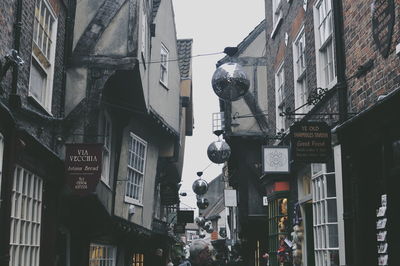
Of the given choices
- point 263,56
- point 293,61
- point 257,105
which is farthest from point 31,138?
point 263,56

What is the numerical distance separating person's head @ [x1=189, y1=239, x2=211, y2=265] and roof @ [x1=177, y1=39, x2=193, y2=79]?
16.8 metres

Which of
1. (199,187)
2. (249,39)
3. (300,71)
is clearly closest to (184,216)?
(199,187)

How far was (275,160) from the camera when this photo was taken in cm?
1149

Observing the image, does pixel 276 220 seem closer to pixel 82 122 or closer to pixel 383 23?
pixel 82 122

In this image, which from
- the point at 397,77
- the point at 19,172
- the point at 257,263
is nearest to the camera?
the point at 397,77

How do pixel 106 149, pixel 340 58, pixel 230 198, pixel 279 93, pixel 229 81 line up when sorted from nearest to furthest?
pixel 340 58 < pixel 229 81 < pixel 106 149 < pixel 279 93 < pixel 230 198

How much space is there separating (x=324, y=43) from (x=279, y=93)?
169 inches

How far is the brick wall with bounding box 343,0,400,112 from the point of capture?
6.68m

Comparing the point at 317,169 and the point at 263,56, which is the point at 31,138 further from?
the point at 263,56

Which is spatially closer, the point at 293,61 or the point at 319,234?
the point at 319,234

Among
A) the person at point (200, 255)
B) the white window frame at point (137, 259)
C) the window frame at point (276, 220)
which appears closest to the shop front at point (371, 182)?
the person at point (200, 255)

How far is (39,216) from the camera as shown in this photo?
9039 mm

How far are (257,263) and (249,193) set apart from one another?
12.7 feet

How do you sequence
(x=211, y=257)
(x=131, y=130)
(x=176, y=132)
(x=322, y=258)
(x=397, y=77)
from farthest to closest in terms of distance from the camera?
(x=176, y=132), (x=131, y=130), (x=322, y=258), (x=397, y=77), (x=211, y=257)
